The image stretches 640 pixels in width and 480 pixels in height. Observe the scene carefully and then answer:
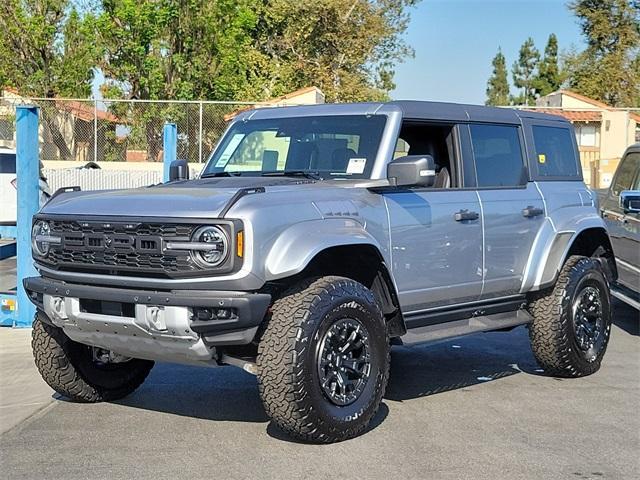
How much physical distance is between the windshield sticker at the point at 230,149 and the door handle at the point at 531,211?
7.31 ft

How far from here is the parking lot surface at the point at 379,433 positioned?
16.4ft

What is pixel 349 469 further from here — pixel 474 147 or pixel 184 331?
pixel 474 147

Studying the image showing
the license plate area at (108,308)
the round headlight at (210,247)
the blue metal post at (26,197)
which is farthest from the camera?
the blue metal post at (26,197)

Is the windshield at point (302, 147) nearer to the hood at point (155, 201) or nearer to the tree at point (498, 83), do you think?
the hood at point (155, 201)

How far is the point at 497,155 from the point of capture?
7207 mm

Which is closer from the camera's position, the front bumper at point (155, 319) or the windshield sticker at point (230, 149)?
the front bumper at point (155, 319)

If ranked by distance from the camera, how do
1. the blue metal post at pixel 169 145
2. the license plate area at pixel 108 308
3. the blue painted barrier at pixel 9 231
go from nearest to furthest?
the license plate area at pixel 108 308, the blue painted barrier at pixel 9 231, the blue metal post at pixel 169 145

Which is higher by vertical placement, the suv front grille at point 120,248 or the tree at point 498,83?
the tree at point 498,83

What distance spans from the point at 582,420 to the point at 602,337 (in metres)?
1.62

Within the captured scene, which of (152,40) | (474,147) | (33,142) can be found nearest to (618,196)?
(474,147)

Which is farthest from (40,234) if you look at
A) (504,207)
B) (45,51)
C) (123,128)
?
(45,51)

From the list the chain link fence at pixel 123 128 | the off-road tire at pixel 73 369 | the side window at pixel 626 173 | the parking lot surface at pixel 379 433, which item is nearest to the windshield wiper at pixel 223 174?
the off-road tire at pixel 73 369

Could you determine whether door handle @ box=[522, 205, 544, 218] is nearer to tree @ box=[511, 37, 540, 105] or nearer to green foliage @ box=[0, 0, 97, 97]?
green foliage @ box=[0, 0, 97, 97]

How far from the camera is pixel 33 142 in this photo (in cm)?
895
